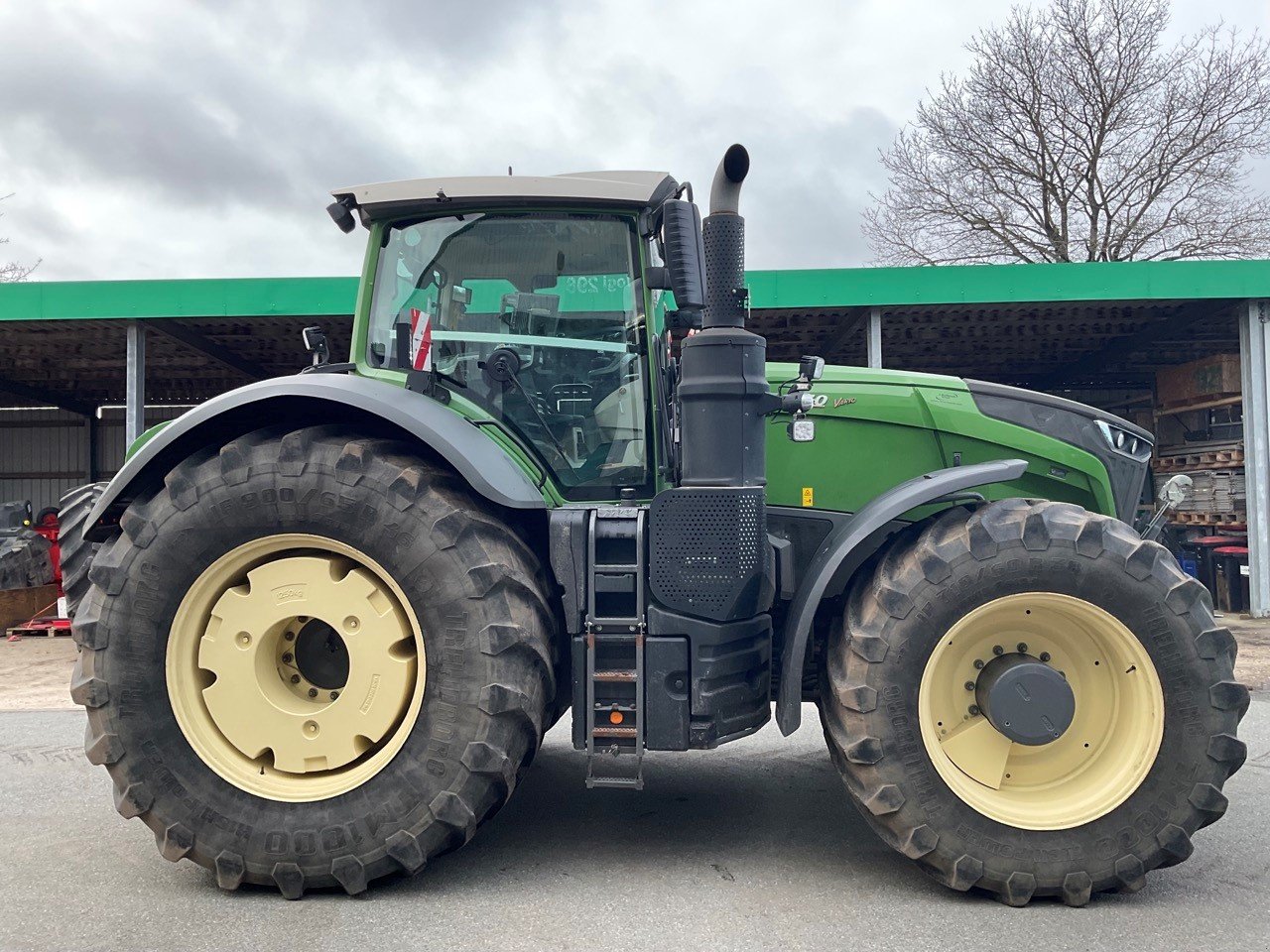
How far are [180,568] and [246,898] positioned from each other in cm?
114

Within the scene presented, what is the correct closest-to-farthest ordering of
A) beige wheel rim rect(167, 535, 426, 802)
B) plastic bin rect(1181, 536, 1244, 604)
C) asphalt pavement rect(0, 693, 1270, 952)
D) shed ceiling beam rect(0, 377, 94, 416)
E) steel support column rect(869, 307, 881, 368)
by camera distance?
asphalt pavement rect(0, 693, 1270, 952), beige wheel rim rect(167, 535, 426, 802), steel support column rect(869, 307, 881, 368), plastic bin rect(1181, 536, 1244, 604), shed ceiling beam rect(0, 377, 94, 416)

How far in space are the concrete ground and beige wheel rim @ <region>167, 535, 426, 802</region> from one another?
44 centimetres

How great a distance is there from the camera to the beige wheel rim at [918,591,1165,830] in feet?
10.1

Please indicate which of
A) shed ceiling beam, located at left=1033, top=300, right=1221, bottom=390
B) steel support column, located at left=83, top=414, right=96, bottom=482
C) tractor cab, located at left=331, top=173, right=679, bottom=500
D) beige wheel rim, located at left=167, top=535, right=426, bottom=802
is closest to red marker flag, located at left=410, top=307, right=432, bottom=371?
tractor cab, located at left=331, top=173, right=679, bottom=500

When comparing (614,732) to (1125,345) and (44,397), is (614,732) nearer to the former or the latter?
(1125,345)

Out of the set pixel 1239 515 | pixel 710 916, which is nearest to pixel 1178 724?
pixel 710 916

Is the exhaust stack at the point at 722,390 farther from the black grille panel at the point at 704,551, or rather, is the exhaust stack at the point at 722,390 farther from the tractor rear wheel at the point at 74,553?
the tractor rear wheel at the point at 74,553

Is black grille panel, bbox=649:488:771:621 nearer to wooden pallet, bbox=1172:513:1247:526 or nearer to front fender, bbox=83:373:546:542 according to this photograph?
front fender, bbox=83:373:546:542

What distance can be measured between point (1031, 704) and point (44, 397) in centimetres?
1912

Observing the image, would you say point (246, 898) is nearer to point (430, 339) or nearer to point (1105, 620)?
point (430, 339)

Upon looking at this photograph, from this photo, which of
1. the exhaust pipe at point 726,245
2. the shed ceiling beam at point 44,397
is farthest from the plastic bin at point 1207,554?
the shed ceiling beam at point 44,397

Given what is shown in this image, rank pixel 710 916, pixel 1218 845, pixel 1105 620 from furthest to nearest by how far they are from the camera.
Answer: pixel 1218 845 < pixel 1105 620 < pixel 710 916

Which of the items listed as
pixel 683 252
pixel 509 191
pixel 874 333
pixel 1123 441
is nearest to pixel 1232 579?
pixel 874 333

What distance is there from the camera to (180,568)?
3191 millimetres
